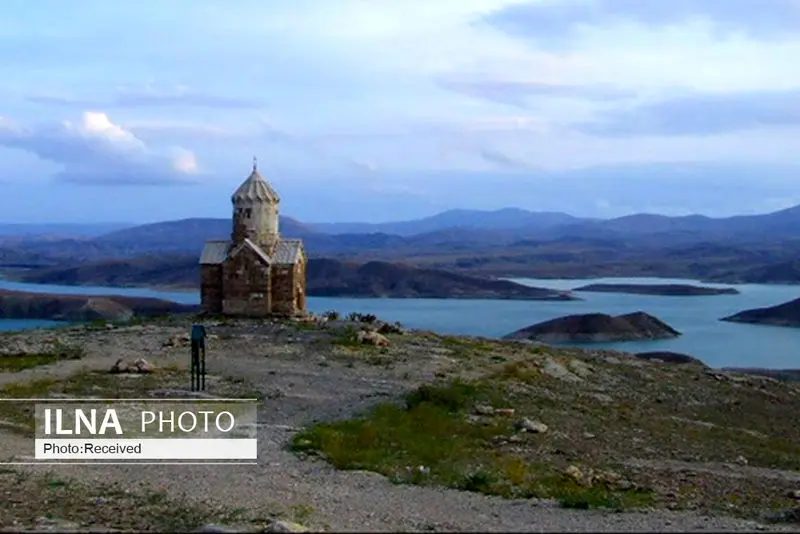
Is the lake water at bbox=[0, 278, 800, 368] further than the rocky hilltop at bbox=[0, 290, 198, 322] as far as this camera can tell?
No

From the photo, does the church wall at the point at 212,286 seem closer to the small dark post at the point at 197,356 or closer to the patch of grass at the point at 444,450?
the small dark post at the point at 197,356

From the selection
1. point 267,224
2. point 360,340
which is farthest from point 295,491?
point 267,224

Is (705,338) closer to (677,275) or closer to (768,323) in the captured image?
(768,323)

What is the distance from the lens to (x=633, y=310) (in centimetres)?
8131

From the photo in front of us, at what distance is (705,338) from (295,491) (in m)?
56.9

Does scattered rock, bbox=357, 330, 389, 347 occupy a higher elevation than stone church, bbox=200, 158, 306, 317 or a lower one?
lower

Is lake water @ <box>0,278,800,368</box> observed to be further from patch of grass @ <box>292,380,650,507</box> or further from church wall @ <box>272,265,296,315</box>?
patch of grass @ <box>292,380,650,507</box>

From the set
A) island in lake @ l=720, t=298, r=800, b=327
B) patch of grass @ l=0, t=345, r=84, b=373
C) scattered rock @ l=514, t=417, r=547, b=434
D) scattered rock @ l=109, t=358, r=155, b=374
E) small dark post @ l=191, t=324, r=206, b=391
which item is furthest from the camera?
island in lake @ l=720, t=298, r=800, b=327

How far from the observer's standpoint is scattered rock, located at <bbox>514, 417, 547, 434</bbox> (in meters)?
14.4

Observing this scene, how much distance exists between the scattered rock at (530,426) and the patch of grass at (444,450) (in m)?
0.18

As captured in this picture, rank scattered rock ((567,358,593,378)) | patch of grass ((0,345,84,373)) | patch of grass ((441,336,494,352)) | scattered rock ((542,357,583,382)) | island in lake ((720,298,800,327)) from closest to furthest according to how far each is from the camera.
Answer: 1. patch of grass ((0,345,84,373))
2. scattered rock ((542,357,583,382))
3. scattered rock ((567,358,593,378))
4. patch of grass ((441,336,494,352))
5. island in lake ((720,298,800,327))

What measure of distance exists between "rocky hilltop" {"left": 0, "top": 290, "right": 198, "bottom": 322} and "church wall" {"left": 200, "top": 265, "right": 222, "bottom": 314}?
3593cm

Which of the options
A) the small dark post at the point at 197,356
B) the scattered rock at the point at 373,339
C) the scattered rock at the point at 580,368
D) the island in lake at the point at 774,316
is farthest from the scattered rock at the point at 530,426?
the island in lake at the point at 774,316

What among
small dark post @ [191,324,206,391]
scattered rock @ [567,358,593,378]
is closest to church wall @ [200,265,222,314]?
small dark post @ [191,324,206,391]
